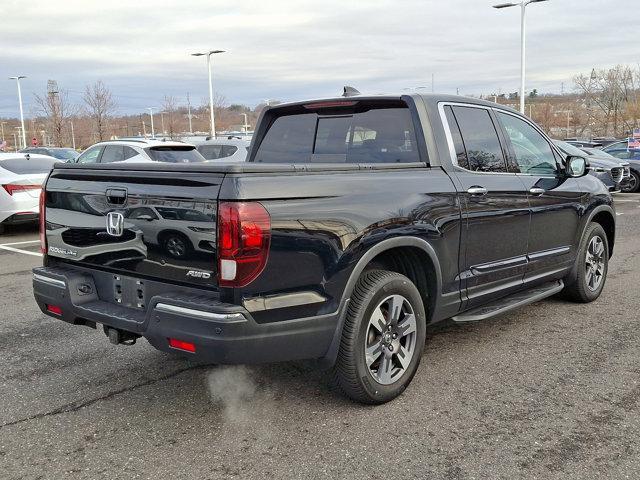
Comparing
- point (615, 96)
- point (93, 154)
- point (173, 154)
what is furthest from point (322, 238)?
point (615, 96)

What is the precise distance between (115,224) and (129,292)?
38 cm

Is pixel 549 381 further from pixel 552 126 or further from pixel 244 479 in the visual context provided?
pixel 552 126

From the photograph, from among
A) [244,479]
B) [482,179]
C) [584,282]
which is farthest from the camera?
[584,282]

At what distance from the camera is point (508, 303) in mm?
4648

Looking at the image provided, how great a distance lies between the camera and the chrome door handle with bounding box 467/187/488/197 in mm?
4184

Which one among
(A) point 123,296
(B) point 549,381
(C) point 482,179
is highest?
(C) point 482,179

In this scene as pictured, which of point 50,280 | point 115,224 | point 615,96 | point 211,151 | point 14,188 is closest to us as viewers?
point 115,224

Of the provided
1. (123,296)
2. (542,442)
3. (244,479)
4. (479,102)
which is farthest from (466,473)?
(479,102)

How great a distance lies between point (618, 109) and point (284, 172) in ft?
204

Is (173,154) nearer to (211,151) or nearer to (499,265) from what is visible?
(211,151)

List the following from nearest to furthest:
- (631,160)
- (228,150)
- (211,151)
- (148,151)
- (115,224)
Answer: (115,224)
(148,151)
(228,150)
(211,151)
(631,160)

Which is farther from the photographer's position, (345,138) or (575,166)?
(575,166)

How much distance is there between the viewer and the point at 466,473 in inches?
115

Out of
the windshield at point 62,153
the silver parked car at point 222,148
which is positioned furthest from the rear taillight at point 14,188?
the windshield at point 62,153
